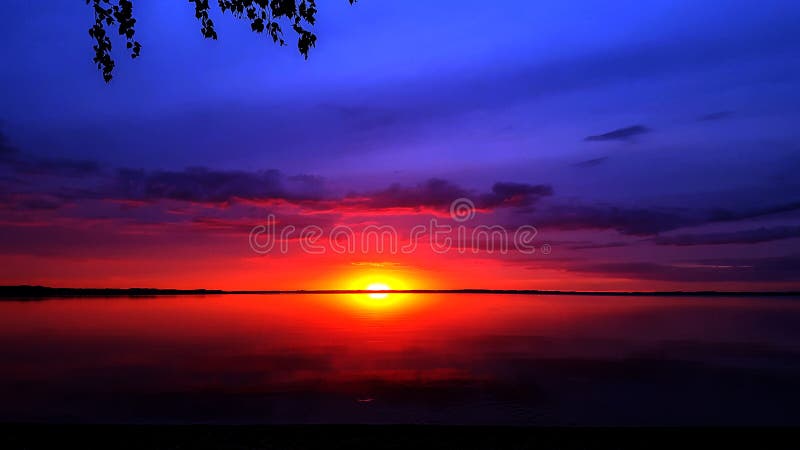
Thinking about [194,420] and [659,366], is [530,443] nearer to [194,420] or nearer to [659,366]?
[194,420]

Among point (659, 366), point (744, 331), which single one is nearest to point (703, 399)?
point (659, 366)

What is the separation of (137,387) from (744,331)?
53.9m

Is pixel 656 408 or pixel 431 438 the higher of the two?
pixel 431 438

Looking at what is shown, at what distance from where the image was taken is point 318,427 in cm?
1293

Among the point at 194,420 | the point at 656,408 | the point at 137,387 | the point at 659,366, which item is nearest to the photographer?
the point at 194,420

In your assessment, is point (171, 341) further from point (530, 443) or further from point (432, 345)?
point (530, 443)

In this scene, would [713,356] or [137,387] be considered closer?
[137,387]

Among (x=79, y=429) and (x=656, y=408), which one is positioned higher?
(x=79, y=429)

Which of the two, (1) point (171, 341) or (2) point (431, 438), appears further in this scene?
(1) point (171, 341)

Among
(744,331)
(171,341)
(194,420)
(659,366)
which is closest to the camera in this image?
(194,420)

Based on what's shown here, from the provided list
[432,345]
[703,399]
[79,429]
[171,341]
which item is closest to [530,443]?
[79,429]

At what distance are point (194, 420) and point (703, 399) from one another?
18240 millimetres

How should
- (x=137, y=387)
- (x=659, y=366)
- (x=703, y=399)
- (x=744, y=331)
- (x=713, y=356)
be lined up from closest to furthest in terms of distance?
1. (x=703, y=399)
2. (x=137, y=387)
3. (x=659, y=366)
4. (x=713, y=356)
5. (x=744, y=331)

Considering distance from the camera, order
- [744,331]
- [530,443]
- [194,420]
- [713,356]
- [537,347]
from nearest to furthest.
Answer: [530,443] < [194,420] < [713,356] < [537,347] < [744,331]
